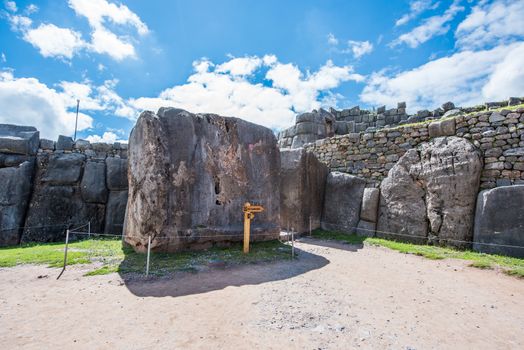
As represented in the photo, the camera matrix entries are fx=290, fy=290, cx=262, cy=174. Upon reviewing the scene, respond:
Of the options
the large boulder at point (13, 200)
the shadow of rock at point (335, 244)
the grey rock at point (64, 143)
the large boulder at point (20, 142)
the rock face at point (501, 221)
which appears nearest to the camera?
the rock face at point (501, 221)

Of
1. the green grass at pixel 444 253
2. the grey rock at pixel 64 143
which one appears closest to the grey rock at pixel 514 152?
the green grass at pixel 444 253

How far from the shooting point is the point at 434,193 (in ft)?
30.7

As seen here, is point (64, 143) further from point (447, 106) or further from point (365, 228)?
point (447, 106)

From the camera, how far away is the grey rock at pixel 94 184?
468 inches

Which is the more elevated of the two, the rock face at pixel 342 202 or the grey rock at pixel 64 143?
the grey rock at pixel 64 143

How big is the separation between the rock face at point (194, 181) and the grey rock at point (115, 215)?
13.7 ft

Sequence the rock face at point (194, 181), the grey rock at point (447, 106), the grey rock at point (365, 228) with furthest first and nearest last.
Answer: the grey rock at point (447, 106) → the grey rock at point (365, 228) → the rock face at point (194, 181)

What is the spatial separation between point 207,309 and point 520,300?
208 inches

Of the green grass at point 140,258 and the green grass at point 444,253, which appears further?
the green grass at point 444,253

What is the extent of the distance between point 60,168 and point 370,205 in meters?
12.5

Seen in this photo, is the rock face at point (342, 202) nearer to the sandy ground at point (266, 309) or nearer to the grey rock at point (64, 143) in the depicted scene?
the sandy ground at point (266, 309)

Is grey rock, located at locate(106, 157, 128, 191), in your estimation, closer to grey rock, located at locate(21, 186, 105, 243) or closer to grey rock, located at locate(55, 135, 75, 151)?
grey rock, located at locate(21, 186, 105, 243)

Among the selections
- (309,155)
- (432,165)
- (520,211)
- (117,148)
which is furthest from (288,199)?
(117,148)

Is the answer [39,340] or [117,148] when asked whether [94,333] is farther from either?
[117,148]
